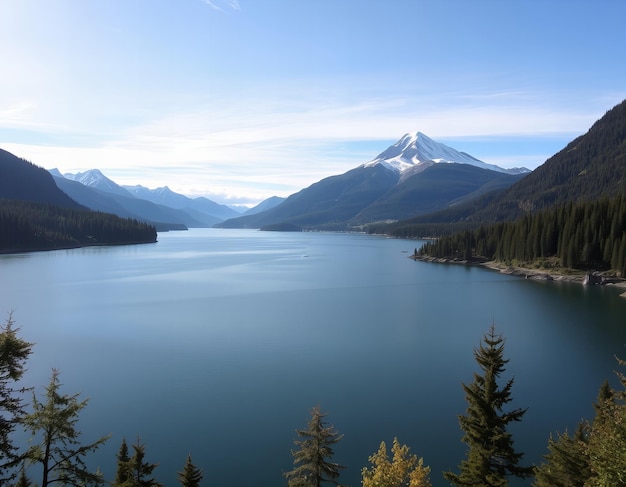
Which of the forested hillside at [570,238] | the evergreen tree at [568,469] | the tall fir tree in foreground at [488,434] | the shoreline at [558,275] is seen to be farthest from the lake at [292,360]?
the forested hillside at [570,238]

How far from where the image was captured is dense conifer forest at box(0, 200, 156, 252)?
114312 millimetres

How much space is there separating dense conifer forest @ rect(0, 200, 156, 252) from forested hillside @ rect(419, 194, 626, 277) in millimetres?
111249

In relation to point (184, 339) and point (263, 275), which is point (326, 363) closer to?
point (184, 339)

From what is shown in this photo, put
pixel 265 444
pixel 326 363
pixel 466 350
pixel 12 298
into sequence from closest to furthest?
pixel 265 444 < pixel 326 363 < pixel 466 350 < pixel 12 298

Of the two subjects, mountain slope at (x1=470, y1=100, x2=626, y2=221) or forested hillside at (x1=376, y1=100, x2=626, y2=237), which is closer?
mountain slope at (x1=470, y1=100, x2=626, y2=221)

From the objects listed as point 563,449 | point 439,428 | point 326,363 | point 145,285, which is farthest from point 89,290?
point 563,449

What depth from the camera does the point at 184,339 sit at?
3534 centimetres

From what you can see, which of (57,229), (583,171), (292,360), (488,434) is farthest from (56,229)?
(583,171)

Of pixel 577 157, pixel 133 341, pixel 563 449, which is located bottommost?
pixel 133 341

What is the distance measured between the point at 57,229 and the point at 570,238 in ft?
428

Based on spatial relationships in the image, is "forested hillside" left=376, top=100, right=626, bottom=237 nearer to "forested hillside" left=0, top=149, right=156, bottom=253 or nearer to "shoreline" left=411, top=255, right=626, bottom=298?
"shoreline" left=411, top=255, right=626, bottom=298

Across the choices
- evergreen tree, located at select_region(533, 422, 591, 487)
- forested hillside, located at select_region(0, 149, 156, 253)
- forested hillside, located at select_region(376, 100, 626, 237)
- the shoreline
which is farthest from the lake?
forested hillside, located at select_region(376, 100, 626, 237)

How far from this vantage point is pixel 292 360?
30203mm

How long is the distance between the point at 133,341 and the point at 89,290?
28519mm
